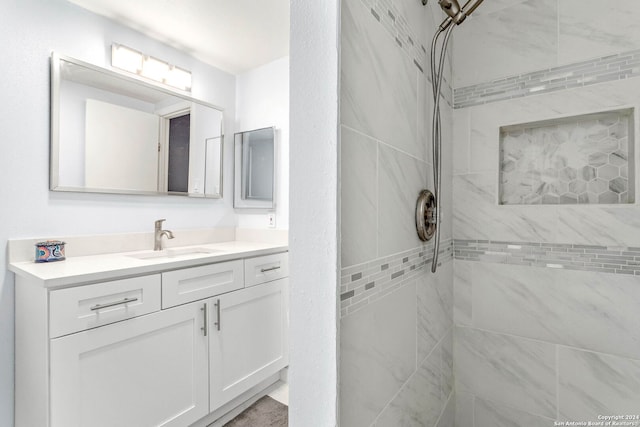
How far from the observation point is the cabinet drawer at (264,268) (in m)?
1.89

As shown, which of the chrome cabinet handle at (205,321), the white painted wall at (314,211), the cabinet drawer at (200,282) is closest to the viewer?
the white painted wall at (314,211)

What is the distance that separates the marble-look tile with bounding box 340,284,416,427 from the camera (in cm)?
67

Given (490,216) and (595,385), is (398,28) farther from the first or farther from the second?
(595,385)

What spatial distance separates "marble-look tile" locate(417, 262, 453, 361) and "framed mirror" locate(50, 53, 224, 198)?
5.67 ft

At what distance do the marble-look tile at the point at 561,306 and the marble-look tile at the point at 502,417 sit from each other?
32cm

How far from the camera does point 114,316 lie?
1.28 meters

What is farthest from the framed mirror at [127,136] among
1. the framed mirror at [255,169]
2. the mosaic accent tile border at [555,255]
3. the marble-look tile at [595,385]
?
the marble-look tile at [595,385]

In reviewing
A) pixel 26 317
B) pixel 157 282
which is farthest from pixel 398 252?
pixel 26 317

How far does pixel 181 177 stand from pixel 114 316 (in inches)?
43.7

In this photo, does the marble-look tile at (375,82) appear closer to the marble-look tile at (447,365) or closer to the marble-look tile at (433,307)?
the marble-look tile at (433,307)

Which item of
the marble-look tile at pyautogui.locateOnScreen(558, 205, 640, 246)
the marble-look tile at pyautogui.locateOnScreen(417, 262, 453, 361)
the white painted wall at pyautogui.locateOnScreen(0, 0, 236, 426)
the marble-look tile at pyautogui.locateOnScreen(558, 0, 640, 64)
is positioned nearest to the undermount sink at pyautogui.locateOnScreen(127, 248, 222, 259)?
the white painted wall at pyautogui.locateOnScreen(0, 0, 236, 426)

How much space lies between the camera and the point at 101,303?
4.10 feet

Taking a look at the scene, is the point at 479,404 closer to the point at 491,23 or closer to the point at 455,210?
the point at 455,210

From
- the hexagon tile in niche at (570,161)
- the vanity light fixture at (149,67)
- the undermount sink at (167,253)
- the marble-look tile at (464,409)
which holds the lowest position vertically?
the marble-look tile at (464,409)
